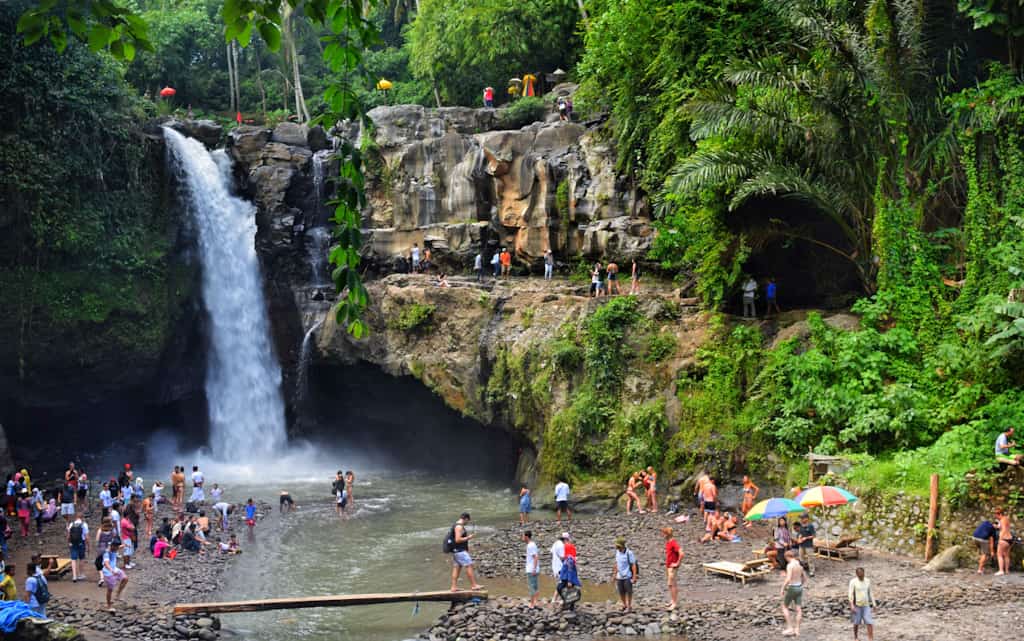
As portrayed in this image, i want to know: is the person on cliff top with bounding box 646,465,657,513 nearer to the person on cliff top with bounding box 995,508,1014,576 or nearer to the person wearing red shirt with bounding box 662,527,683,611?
the person wearing red shirt with bounding box 662,527,683,611

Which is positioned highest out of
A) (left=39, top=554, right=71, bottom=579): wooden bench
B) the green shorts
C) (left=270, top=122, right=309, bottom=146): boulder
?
(left=270, top=122, right=309, bottom=146): boulder

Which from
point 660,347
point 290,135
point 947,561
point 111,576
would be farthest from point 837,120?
point 290,135

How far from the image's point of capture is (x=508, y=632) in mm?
14633

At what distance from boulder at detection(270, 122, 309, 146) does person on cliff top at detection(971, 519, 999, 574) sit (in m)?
27.7

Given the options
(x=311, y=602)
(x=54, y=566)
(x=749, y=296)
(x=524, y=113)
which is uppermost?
(x=524, y=113)

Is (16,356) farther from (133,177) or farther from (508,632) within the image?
(508,632)

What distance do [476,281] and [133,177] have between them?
12.4 meters

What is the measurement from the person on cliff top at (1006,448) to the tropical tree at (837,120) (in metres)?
6.18

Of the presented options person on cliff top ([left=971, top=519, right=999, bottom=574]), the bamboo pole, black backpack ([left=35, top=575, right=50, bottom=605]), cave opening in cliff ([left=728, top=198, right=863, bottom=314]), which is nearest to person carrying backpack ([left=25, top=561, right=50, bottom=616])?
black backpack ([left=35, top=575, right=50, bottom=605])

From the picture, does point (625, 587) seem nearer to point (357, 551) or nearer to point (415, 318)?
point (357, 551)

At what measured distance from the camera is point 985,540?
15.7 meters

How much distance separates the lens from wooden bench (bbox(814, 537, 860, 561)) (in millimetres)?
17188

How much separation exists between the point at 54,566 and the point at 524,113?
76.5 feet

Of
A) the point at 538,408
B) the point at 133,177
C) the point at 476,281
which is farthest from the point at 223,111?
the point at 538,408
